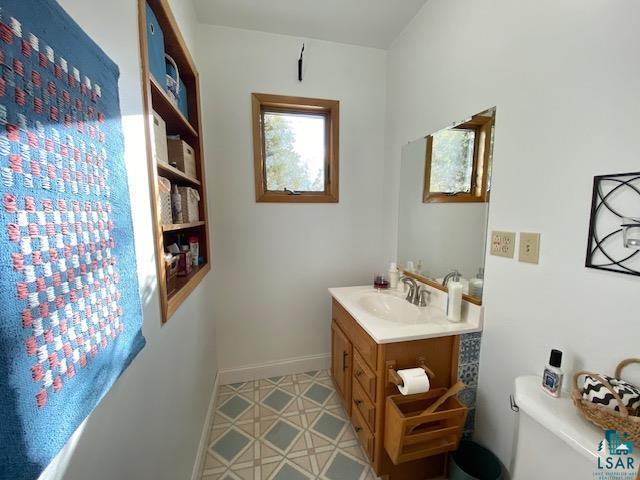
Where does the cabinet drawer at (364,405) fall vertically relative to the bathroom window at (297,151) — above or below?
below

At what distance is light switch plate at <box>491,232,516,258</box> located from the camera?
→ 3.64 feet

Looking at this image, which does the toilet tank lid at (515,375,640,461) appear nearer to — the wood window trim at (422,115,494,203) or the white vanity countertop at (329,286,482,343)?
the white vanity countertop at (329,286,482,343)

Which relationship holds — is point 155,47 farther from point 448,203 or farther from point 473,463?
point 473,463

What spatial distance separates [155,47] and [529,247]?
167 centimetres

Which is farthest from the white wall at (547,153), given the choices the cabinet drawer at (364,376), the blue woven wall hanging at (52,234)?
the blue woven wall hanging at (52,234)

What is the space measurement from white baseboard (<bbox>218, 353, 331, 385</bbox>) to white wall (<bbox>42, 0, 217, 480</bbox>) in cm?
79

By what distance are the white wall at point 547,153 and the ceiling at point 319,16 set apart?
0.38 metres

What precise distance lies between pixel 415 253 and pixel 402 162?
664 millimetres

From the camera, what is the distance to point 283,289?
6.86 feet

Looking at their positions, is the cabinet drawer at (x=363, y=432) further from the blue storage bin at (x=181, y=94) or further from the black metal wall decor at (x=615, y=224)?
the blue storage bin at (x=181, y=94)

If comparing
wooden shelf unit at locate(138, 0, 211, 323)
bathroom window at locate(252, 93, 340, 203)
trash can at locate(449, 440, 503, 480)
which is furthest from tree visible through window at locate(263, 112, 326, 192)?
trash can at locate(449, 440, 503, 480)

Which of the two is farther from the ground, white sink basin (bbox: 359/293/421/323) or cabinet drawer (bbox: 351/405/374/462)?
white sink basin (bbox: 359/293/421/323)

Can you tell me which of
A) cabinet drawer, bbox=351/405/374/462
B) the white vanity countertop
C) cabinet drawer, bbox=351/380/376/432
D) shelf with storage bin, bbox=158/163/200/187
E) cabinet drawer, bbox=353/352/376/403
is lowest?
cabinet drawer, bbox=351/405/374/462

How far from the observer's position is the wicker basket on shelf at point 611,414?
0.66 m
